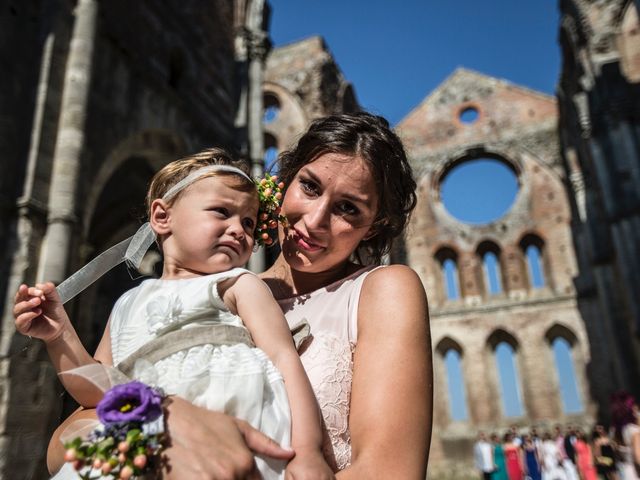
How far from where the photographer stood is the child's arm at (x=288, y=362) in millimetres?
1052

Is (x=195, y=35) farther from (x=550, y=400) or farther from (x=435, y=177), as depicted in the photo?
(x=550, y=400)

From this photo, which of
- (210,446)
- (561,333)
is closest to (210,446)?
(210,446)

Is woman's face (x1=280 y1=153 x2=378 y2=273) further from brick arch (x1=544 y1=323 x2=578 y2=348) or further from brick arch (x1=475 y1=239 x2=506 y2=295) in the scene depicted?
brick arch (x1=475 y1=239 x2=506 y2=295)

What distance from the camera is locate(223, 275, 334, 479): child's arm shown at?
1.05 metres

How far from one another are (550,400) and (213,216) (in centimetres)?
1962

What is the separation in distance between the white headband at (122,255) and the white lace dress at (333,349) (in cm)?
43

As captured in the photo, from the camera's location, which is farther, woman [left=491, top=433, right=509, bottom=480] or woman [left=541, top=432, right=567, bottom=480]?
woman [left=541, top=432, right=567, bottom=480]

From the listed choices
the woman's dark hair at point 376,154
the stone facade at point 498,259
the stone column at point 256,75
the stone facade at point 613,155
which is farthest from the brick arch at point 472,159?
the woman's dark hair at point 376,154

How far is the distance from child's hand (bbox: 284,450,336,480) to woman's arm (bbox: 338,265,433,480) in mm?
66

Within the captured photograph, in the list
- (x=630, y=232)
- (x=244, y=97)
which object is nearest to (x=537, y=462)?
(x=630, y=232)

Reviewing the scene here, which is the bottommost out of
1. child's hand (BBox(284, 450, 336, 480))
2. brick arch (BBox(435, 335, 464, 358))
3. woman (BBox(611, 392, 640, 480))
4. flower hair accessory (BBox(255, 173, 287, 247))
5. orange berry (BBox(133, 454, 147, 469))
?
woman (BBox(611, 392, 640, 480))

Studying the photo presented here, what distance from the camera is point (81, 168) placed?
631 centimetres

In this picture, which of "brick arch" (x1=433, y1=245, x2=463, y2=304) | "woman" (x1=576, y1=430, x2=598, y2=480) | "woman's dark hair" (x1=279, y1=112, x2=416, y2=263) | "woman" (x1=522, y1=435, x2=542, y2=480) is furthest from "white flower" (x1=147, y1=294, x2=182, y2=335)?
"brick arch" (x1=433, y1=245, x2=463, y2=304)

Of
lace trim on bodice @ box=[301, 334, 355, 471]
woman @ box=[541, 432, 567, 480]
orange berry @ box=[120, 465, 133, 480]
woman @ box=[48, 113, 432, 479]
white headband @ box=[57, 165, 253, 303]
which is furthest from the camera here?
woman @ box=[541, 432, 567, 480]
